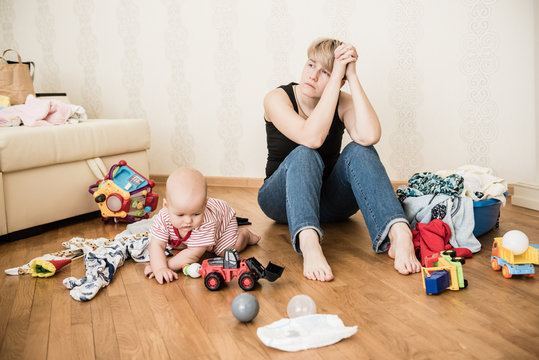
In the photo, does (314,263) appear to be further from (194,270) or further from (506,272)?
(506,272)

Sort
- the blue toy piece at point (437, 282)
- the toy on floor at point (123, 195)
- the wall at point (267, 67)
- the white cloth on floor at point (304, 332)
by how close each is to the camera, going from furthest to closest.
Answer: the wall at point (267, 67) → the toy on floor at point (123, 195) → the blue toy piece at point (437, 282) → the white cloth on floor at point (304, 332)

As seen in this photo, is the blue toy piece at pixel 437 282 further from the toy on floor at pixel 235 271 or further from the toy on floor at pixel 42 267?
the toy on floor at pixel 42 267

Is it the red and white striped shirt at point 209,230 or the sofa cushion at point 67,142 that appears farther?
the sofa cushion at point 67,142

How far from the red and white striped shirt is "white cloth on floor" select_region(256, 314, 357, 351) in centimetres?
55

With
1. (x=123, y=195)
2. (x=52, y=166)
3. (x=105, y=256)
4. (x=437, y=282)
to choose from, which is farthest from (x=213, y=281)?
(x=52, y=166)

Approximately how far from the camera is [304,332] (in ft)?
3.98

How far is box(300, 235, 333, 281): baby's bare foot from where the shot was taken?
1.61 meters

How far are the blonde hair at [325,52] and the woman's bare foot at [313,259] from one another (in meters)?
0.63

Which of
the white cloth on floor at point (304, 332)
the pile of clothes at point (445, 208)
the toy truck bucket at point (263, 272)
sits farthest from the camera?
the pile of clothes at point (445, 208)

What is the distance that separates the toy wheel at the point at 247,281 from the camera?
5.05ft

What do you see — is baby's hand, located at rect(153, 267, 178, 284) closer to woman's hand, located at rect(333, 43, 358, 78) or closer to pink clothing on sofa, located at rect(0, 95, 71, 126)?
woman's hand, located at rect(333, 43, 358, 78)

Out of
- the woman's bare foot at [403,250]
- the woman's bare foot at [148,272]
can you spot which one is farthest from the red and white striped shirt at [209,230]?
the woman's bare foot at [403,250]

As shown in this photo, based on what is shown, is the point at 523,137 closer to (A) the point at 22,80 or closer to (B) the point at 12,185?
(B) the point at 12,185

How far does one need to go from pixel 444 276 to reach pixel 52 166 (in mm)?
1875
